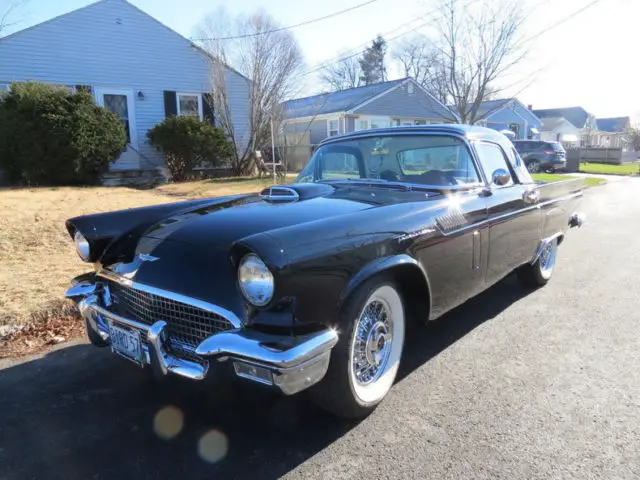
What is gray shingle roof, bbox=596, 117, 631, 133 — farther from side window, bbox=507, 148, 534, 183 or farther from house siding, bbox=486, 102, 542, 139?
side window, bbox=507, 148, 534, 183

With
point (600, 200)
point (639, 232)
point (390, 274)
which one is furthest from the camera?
point (600, 200)

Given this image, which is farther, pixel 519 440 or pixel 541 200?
pixel 541 200

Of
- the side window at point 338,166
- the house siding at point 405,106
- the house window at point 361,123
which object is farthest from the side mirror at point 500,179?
the house window at point 361,123

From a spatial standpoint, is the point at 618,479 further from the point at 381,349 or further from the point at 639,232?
the point at 639,232

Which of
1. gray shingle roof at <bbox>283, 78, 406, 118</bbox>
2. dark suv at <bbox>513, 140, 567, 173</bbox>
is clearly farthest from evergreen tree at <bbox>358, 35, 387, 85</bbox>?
dark suv at <bbox>513, 140, 567, 173</bbox>

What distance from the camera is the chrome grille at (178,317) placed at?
2404 mm

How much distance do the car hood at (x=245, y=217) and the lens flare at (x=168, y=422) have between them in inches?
Answer: 38.8

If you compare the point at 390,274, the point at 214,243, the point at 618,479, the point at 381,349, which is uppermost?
the point at 214,243

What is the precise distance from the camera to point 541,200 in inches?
182

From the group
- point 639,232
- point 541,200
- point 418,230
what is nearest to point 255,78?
point 639,232

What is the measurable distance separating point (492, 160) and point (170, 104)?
13546mm

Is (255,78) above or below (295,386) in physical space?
above

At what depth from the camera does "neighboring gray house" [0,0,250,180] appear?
13.6 metres

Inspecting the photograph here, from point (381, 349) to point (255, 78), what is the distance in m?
15.9
